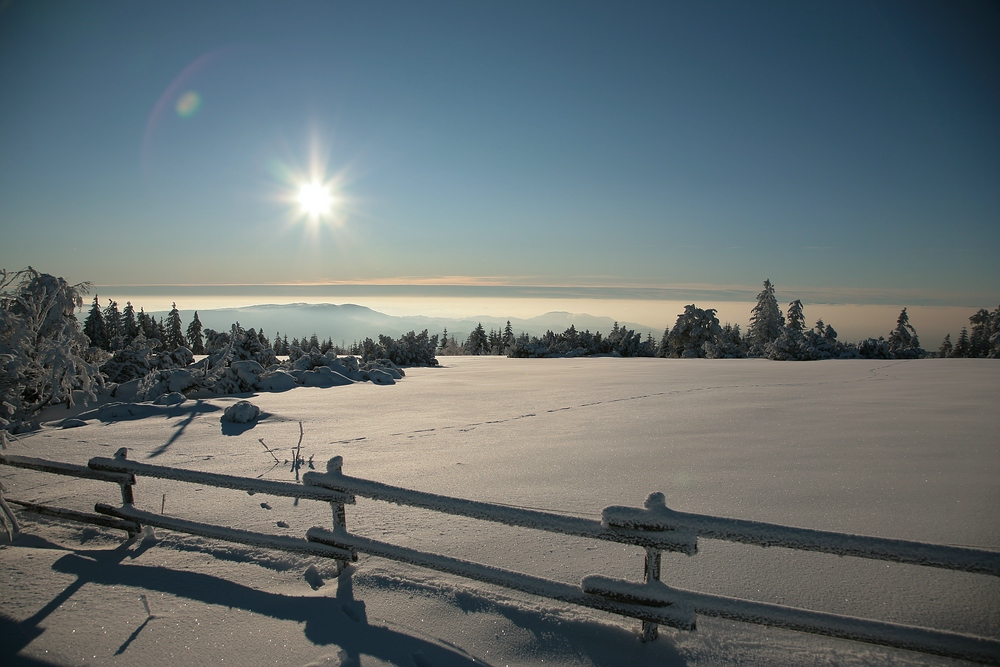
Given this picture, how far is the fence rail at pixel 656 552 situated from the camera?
2.46 metres

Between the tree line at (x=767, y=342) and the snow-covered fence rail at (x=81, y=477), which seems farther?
the tree line at (x=767, y=342)

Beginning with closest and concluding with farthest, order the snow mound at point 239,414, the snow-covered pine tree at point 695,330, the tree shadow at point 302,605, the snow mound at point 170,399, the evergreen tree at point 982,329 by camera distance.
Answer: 1. the tree shadow at point 302,605
2. the snow mound at point 239,414
3. the snow mound at point 170,399
4. the evergreen tree at point 982,329
5. the snow-covered pine tree at point 695,330

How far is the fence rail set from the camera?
96.7 inches

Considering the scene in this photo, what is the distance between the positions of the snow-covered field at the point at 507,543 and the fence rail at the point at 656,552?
321 mm

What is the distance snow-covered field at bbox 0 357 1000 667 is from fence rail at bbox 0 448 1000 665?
321mm

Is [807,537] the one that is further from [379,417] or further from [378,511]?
[379,417]

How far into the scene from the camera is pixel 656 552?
2.96 metres

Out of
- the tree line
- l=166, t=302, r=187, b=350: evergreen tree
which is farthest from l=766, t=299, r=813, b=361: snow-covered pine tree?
l=166, t=302, r=187, b=350: evergreen tree

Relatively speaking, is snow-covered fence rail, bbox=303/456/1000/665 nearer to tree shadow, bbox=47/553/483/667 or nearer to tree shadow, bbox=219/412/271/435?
tree shadow, bbox=47/553/483/667

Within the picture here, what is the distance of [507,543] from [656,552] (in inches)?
71.7

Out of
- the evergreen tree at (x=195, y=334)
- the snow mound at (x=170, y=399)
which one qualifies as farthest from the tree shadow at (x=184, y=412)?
the evergreen tree at (x=195, y=334)

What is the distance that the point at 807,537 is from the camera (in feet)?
8.69

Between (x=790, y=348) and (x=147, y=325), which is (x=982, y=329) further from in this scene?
(x=147, y=325)

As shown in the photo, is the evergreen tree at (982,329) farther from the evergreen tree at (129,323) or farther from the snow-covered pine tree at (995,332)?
the evergreen tree at (129,323)
